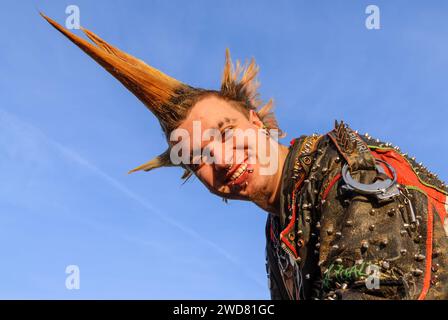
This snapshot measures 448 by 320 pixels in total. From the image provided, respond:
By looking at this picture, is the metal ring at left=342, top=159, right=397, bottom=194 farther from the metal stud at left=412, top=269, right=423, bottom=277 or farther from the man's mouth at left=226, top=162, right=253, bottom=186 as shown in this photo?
the man's mouth at left=226, top=162, right=253, bottom=186

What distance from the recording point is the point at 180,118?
684 cm

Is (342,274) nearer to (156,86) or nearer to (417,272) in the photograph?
(417,272)

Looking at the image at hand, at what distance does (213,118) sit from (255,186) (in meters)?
0.93

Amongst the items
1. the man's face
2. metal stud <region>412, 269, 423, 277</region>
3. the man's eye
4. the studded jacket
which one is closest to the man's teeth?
the man's face

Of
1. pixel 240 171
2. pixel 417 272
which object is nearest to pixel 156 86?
pixel 240 171

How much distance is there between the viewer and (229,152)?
6.29 meters

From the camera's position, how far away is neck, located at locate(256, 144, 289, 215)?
654 centimetres

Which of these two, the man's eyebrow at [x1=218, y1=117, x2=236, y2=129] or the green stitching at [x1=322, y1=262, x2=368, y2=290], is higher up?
the man's eyebrow at [x1=218, y1=117, x2=236, y2=129]

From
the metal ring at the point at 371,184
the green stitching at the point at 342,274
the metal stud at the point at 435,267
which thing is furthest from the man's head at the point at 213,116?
the metal stud at the point at 435,267

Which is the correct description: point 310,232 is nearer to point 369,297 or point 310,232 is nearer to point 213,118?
point 369,297

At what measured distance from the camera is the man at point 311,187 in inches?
190

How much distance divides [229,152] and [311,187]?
3.49 feet

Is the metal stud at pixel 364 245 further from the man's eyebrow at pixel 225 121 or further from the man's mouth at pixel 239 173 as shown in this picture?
the man's eyebrow at pixel 225 121
